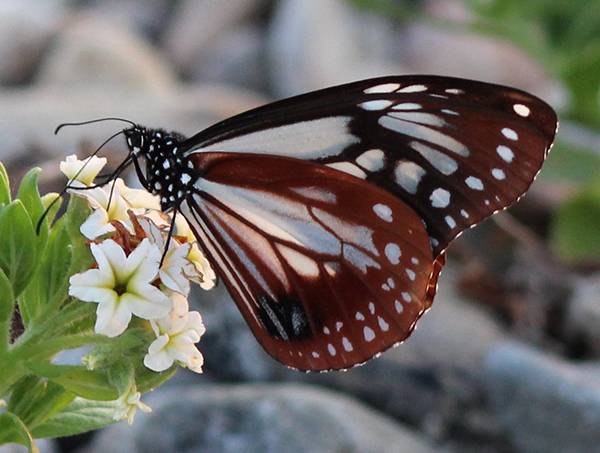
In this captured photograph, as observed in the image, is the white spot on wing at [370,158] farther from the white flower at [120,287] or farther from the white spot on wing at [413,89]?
the white flower at [120,287]

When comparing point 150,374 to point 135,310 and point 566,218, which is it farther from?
point 566,218

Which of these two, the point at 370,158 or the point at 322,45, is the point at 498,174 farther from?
the point at 322,45

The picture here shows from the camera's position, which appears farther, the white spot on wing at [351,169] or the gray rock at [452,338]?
the gray rock at [452,338]

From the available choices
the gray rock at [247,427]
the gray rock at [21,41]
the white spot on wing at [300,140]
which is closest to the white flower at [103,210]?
the white spot on wing at [300,140]

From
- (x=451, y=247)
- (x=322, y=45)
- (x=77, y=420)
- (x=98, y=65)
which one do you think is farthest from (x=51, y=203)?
(x=322, y=45)

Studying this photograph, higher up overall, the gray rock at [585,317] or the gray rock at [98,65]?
the gray rock at [98,65]

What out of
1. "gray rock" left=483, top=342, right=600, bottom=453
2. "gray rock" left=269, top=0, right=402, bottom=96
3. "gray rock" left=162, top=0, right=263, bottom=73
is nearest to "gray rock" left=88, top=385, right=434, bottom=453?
"gray rock" left=483, top=342, right=600, bottom=453
